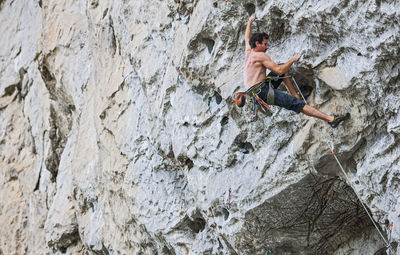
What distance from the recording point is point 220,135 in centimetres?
807

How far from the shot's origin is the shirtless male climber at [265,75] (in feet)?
21.3

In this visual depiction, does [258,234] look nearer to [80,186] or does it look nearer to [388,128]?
[388,128]

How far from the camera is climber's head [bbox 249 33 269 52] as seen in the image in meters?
6.85

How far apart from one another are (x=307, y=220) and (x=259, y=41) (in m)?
2.45

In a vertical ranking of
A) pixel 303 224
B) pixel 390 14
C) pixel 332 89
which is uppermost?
pixel 390 14

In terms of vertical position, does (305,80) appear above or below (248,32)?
below

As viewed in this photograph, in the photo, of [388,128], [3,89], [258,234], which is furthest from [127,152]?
[3,89]

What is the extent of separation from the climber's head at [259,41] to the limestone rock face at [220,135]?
0.32 metres

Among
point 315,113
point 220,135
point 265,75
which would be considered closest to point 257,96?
point 265,75

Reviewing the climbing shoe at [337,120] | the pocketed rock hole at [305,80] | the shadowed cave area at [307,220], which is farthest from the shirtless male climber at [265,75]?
the shadowed cave area at [307,220]

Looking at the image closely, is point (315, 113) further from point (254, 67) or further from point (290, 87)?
point (254, 67)

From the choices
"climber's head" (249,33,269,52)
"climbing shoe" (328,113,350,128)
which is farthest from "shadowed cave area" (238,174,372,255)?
"climber's head" (249,33,269,52)

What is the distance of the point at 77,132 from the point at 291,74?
303 inches

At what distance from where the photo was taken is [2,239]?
54.1 ft
